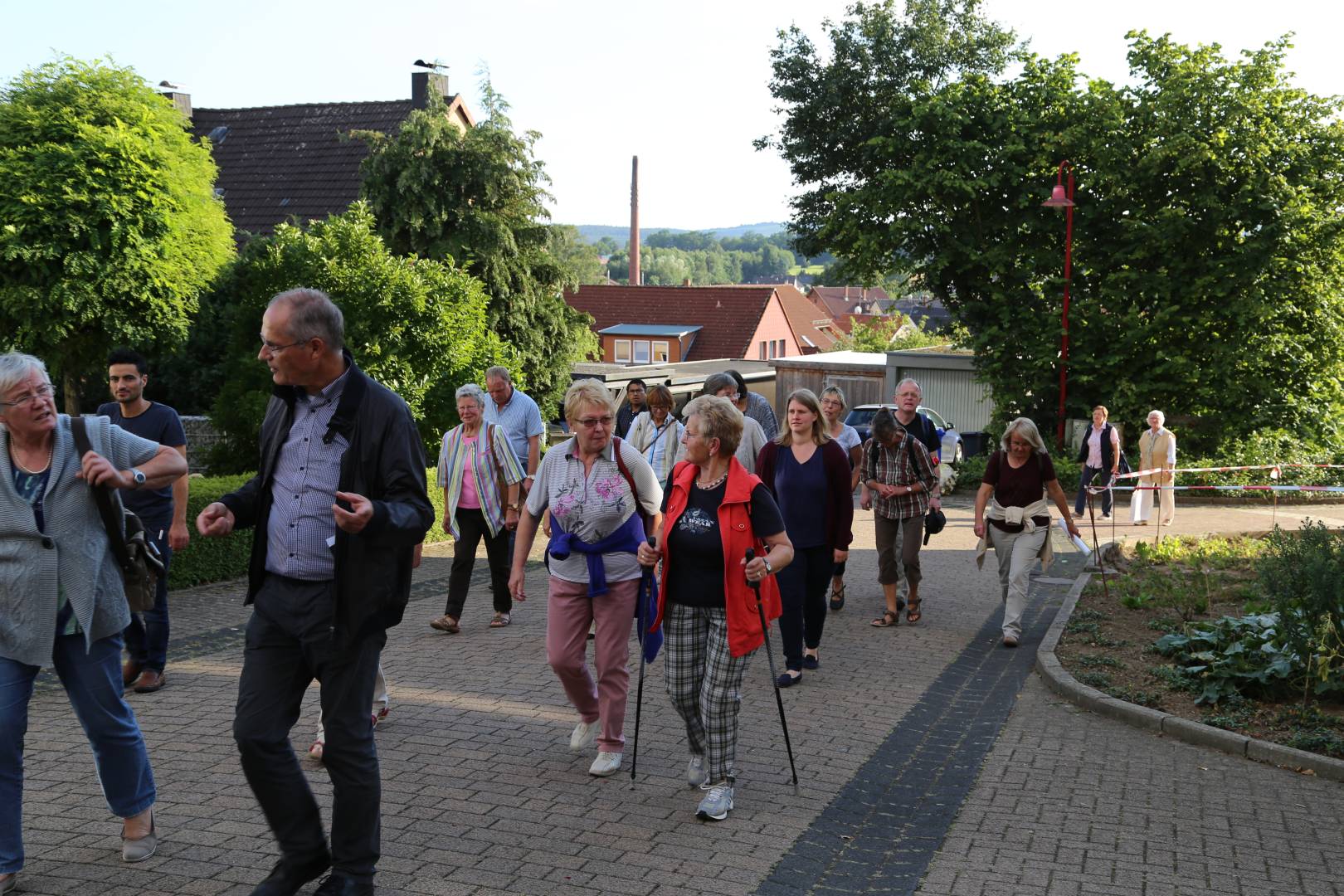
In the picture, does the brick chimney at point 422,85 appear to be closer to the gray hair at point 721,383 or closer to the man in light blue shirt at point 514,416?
the man in light blue shirt at point 514,416

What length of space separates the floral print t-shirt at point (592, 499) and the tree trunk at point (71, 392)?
15.5 metres

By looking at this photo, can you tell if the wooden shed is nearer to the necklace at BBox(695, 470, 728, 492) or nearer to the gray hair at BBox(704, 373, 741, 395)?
the gray hair at BBox(704, 373, 741, 395)

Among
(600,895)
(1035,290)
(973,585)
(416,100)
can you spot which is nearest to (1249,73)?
(1035,290)

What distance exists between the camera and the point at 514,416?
380 inches

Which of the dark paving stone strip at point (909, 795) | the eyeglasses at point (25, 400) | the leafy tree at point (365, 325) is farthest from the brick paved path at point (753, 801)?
the leafy tree at point (365, 325)

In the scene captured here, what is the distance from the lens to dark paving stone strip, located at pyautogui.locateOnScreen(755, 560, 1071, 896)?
494cm

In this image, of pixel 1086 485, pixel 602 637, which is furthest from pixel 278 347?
pixel 1086 485

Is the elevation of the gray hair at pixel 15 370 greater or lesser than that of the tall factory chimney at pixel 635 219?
lesser

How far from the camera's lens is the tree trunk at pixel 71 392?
1938 centimetres

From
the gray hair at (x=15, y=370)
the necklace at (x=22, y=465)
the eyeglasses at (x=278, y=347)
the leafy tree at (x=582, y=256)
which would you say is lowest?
the necklace at (x=22, y=465)

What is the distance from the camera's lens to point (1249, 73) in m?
24.6

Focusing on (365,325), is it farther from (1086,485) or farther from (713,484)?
(713,484)

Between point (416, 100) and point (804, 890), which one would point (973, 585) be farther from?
point (416, 100)

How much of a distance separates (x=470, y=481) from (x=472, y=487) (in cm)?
5
